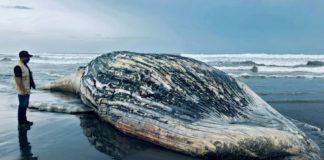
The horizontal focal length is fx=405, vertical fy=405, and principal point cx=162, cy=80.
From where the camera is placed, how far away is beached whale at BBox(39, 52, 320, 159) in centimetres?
532

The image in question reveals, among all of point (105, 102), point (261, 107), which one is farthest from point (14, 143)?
point (261, 107)

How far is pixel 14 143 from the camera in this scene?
5805mm

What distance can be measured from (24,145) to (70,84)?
4.77m

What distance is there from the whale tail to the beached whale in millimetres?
1908

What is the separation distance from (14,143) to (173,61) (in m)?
3.00

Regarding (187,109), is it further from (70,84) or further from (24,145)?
(70,84)

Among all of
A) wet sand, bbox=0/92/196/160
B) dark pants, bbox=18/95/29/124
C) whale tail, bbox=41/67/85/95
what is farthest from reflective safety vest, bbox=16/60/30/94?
whale tail, bbox=41/67/85/95

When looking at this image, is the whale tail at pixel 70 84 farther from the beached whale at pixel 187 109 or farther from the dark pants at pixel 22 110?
the dark pants at pixel 22 110

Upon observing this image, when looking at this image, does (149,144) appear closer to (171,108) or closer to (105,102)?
(171,108)

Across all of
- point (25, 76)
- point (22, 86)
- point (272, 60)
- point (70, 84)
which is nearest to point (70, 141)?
point (22, 86)

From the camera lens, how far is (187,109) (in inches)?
237

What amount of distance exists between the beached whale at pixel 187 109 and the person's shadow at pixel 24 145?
1310 millimetres

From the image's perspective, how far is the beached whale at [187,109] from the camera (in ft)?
17.5

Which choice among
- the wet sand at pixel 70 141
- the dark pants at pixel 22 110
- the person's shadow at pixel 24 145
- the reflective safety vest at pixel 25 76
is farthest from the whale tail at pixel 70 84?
the person's shadow at pixel 24 145
